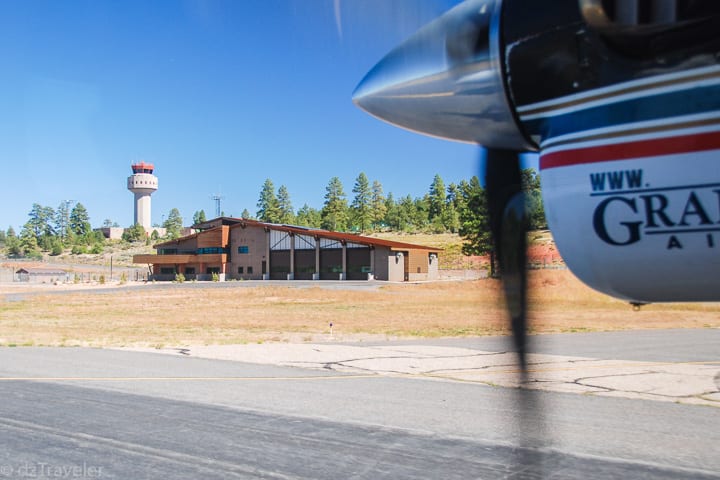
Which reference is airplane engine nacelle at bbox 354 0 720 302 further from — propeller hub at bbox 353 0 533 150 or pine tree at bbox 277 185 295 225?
pine tree at bbox 277 185 295 225

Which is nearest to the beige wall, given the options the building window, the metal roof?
the metal roof

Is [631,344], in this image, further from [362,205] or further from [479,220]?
[362,205]

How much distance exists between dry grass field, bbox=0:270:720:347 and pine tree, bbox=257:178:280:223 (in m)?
→ 48.5

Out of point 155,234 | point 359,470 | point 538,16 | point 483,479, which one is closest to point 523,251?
point 538,16

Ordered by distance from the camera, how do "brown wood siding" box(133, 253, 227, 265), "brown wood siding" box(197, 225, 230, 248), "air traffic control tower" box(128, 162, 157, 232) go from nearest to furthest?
"brown wood siding" box(197, 225, 230, 248)
"brown wood siding" box(133, 253, 227, 265)
"air traffic control tower" box(128, 162, 157, 232)

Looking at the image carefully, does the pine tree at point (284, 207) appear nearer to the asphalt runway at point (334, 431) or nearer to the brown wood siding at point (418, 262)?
the brown wood siding at point (418, 262)

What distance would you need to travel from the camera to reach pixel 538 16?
268 cm

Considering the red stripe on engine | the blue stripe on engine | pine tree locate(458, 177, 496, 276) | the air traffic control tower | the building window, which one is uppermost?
the air traffic control tower

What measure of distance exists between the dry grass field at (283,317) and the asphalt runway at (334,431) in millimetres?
4021

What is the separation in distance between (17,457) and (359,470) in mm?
3770

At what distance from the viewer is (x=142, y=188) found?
5876 inches

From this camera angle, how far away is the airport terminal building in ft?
184

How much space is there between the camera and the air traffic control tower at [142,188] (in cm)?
14850

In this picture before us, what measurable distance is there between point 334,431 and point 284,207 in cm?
9032
